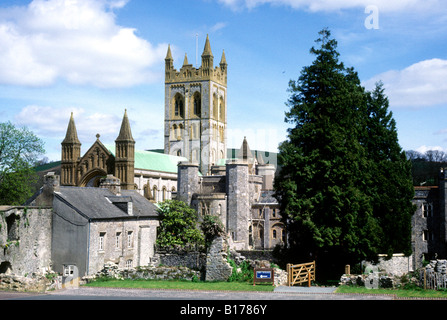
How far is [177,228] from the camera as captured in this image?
43.7m

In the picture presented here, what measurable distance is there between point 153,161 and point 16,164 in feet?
93.2

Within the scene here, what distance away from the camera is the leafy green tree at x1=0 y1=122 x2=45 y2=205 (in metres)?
61.9

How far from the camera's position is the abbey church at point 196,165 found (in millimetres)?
66000

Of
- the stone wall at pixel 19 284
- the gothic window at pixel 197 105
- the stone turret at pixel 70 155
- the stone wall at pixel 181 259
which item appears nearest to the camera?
the stone wall at pixel 19 284

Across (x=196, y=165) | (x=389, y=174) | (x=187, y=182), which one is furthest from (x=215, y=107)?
(x=389, y=174)

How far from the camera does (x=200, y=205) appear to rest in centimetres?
6494

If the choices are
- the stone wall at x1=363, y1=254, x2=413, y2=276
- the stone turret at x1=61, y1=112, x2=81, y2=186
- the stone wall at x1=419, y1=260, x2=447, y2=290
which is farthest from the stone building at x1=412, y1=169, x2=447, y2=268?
the stone turret at x1=61, y1=112, x2=81, y2=186

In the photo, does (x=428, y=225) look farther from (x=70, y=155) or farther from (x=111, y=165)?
(x=70, y=155)

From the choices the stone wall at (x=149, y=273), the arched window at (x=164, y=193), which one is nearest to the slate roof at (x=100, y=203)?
the stone wall at (x=149, y=273)

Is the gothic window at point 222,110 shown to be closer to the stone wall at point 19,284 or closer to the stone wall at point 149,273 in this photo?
the stone wall at point 149,273

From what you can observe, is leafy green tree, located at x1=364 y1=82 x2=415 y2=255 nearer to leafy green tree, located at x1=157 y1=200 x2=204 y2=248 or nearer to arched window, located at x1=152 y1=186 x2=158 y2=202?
leafy green tree, located at x1=157 y1=200 x2=204 y2=248

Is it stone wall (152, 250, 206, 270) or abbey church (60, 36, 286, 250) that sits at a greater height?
abbey church (60, 36, 286, 250)

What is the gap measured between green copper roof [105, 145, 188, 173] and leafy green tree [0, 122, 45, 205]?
1483cm

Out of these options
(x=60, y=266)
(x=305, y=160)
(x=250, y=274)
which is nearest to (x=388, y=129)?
(x=305, y=160)
